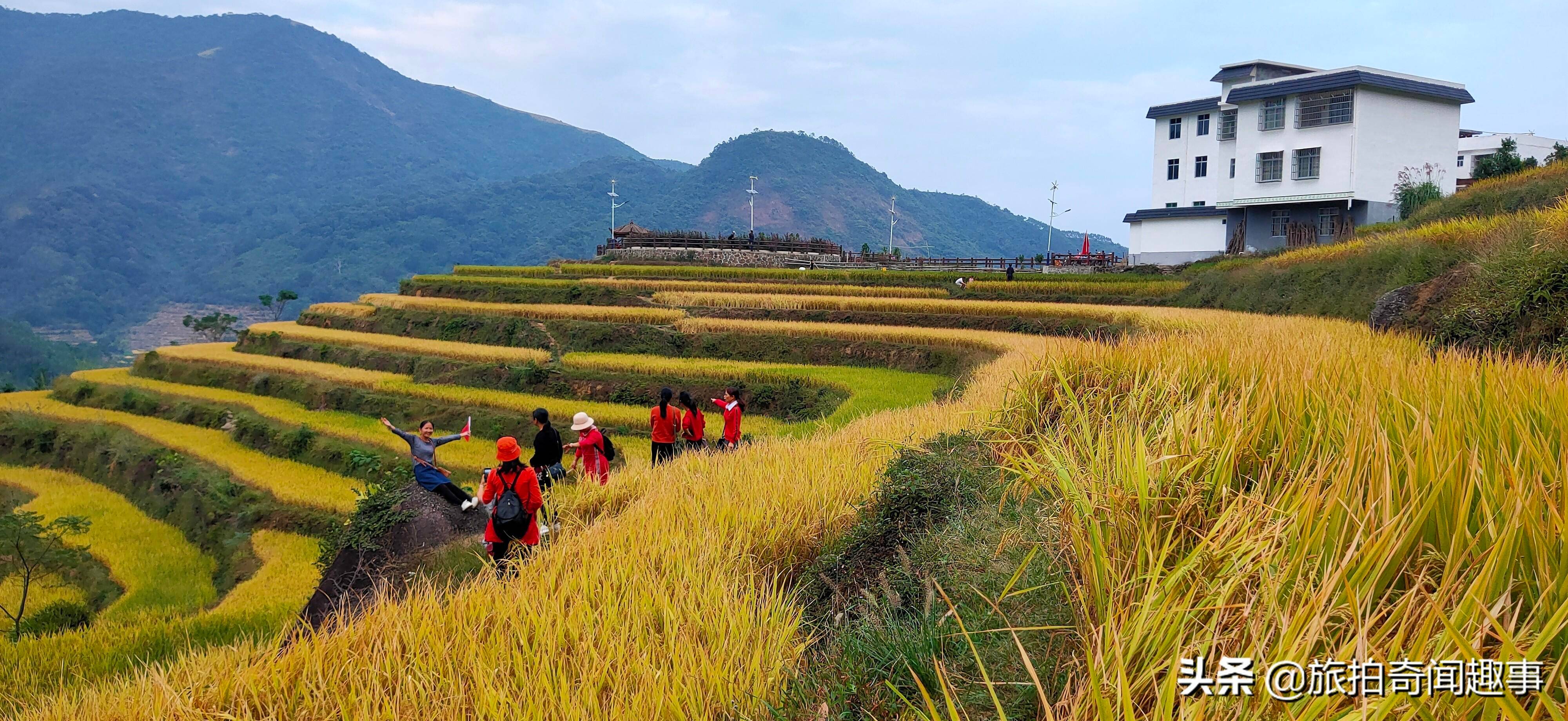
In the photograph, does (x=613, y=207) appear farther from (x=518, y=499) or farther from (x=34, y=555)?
(x=518, y=499)

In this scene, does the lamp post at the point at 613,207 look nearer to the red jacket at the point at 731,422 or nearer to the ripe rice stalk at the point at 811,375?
the ripe rice stalk at the point at 811,375

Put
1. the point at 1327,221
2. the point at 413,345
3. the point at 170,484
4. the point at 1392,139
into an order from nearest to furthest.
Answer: the point at 170,484
the point at 413,345
the point at 1392,139
the point at 1327,221

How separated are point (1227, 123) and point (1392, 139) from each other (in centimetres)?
600

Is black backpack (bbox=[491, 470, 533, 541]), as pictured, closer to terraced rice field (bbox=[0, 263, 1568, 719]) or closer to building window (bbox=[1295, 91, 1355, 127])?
terraced rice field (bbox=[0, 263, 1568, 719])

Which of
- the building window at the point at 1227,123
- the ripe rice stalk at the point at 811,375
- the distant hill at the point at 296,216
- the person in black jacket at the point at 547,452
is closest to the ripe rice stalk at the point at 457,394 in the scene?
the ripe rice stalk at the point at 811,375

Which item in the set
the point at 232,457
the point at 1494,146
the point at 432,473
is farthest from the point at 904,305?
the point at 1494,146

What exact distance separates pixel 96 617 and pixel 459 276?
2758 centimetres

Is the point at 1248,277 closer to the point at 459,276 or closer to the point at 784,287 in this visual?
the point at 784,287

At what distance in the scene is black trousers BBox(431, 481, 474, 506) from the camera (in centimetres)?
828

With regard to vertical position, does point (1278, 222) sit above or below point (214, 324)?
above

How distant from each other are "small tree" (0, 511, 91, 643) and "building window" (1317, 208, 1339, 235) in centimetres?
3586

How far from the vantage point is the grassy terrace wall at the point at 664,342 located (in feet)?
65.9

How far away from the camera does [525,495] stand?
20.6 ft

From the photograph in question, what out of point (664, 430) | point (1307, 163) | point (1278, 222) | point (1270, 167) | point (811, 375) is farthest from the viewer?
point (1278, 222)
